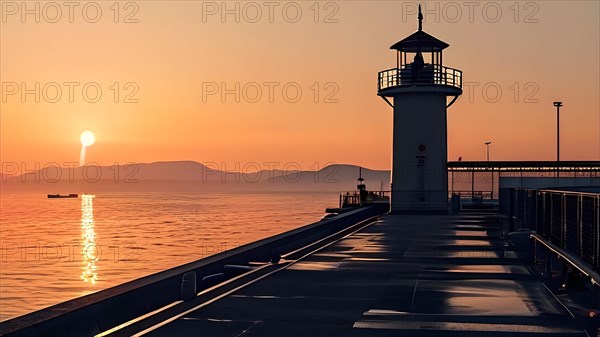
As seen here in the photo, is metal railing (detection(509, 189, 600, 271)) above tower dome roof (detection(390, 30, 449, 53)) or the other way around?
the other way around

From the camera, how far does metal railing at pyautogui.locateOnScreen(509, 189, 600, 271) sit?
54.5 ft

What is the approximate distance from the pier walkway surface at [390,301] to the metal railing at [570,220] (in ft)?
3.83

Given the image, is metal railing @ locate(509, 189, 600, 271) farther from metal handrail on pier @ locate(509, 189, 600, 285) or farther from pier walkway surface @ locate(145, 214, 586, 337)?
pier walkway surface @ locate(145, 214, 586, 337)

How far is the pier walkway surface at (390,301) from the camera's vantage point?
13.5m

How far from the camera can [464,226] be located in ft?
141

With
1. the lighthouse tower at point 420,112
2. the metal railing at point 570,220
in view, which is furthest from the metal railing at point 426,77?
the metal railing at point 570,220

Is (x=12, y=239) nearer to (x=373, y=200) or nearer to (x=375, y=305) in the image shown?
(x=373, y=200)

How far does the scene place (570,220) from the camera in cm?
Answer: 1994

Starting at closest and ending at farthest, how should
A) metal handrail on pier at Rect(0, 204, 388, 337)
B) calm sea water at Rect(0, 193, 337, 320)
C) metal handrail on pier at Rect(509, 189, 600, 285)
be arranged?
metal handrail on pier at Rect(0, 204, 388, 337)
metal handrail on pier at Rect(509, 189, 600, 285)
calm sea water at Rect(0, 193, 337, 320)

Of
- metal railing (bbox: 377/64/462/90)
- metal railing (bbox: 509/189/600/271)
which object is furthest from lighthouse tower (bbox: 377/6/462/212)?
metal railing (bbox: 509/189/600/271)

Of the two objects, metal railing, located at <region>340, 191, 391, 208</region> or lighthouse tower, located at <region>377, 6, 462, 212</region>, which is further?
metal railing, located at <region>340, 191, 391, 208</region>

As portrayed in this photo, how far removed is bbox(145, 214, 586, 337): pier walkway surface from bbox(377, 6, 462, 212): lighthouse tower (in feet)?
88.6

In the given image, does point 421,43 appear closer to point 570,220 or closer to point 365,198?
point 365,198

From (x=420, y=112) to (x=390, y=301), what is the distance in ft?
127
